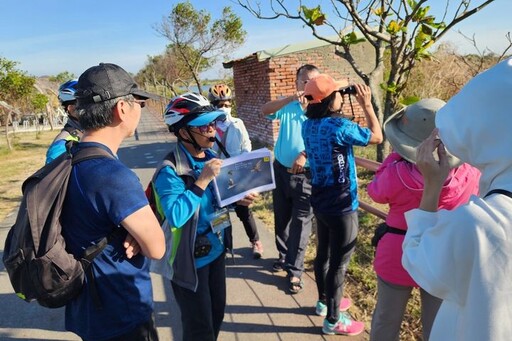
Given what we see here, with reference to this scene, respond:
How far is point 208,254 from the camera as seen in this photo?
230 cm

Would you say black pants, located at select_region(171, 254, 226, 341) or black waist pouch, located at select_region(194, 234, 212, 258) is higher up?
black waist pouch, located at select_region(194, 234, 212, 258)

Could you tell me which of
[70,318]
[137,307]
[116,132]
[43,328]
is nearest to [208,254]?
[137,307]

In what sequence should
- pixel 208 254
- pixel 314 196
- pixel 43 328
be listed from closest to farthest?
1. pixel 208 254
2. pixel 314 196
3. pixel 43 328

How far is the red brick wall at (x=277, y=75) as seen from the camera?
10.7 metres

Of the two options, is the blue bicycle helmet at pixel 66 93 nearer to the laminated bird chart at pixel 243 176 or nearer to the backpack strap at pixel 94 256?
the laminated bird chart at pixel 243 176

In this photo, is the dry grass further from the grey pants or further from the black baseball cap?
the grey pants

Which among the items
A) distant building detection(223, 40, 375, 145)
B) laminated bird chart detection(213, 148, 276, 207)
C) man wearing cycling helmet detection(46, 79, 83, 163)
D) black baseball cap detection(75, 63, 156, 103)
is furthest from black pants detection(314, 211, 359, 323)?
distant building detection(223, 40, 375, 145)

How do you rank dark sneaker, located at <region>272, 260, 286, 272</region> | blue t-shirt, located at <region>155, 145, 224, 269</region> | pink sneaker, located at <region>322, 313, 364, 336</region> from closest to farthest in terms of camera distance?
blue t-shirt, located at <region>155, 145, 224, 269</region>, pink sneaker, located at <region>322, 313, 364, 336</region>, dark sneaker, located at <region>272, 260, 286, 272</region>

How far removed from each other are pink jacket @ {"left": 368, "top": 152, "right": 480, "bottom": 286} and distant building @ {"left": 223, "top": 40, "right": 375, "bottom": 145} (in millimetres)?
8193

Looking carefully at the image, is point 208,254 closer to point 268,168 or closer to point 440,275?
point 268,168

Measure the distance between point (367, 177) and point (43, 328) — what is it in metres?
5.74

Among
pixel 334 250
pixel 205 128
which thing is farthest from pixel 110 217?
pixel 334 250

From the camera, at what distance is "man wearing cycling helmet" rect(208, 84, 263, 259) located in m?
4.24

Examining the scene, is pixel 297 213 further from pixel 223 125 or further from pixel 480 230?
pixel 480 230
